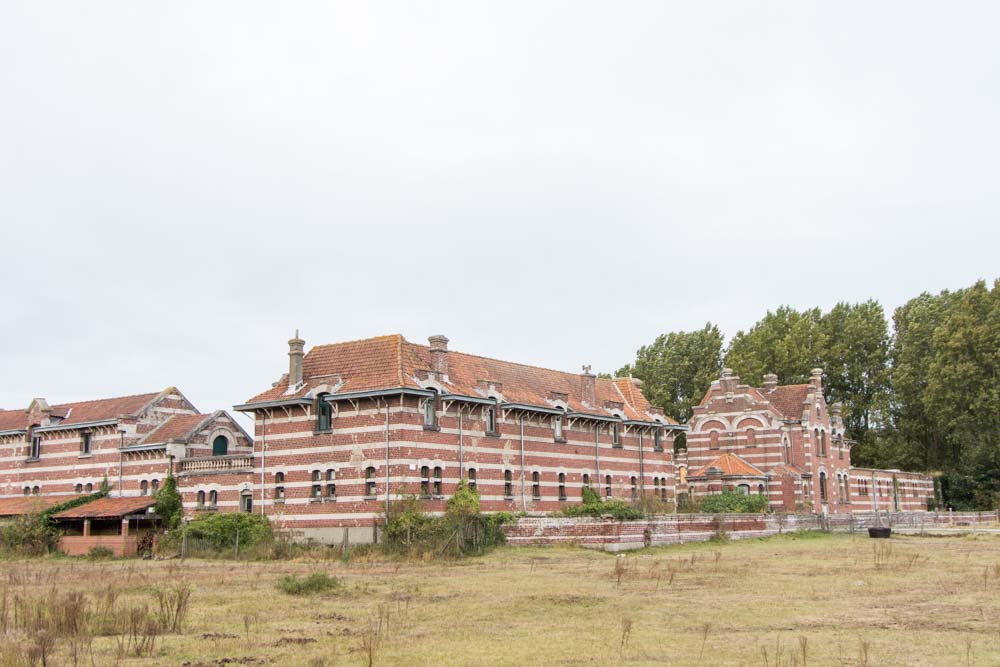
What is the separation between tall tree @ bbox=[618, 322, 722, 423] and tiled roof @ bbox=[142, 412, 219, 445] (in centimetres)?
4632

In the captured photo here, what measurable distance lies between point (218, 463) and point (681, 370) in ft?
177

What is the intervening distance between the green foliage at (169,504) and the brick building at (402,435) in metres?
5.80

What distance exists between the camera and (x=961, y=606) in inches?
765

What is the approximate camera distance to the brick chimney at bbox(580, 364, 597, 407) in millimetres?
52844

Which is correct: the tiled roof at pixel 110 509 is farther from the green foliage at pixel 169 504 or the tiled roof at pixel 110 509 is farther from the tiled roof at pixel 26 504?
the tiled roof at pixel 26 504

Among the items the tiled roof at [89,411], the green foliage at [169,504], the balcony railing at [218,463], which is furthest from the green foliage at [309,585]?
the tiled roof at [89,411]

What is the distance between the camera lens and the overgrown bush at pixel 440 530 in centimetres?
3569

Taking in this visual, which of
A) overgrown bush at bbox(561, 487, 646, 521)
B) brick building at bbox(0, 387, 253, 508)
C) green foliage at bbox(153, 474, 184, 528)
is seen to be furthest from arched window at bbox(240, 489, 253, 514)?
overgrown bush at bbox(561, 487, 646, 521)

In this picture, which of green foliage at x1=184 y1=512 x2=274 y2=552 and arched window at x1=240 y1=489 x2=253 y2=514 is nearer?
green foliage at x1=184 y1=512 x2=274 y2=552

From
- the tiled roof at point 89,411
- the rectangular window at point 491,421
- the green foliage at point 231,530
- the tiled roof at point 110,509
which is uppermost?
the tiled roof at point 89,411

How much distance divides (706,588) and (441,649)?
10.2 m

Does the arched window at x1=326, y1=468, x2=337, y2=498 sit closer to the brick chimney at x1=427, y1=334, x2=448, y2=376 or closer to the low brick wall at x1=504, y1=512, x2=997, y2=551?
the brick chimney at x1=427, y1=334, x2=448, y2=376

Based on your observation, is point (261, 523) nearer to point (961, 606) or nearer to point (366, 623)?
point (366, 623)

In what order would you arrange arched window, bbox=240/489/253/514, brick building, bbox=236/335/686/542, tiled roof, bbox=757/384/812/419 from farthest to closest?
tiled roof, bbox=757/384/812/419 → arched window, bbox=240/489/253/514 → brick building, bbox=236/335/686/542
